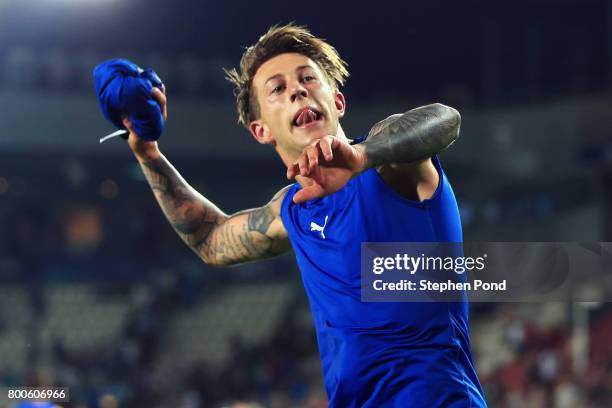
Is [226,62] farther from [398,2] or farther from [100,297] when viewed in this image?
[100,297]

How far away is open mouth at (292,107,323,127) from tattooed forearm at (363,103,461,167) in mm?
237

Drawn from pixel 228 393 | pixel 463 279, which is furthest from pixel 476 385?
pixel 228 393

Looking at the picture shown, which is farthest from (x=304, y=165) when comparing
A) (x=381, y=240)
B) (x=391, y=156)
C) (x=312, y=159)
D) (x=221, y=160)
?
(x=221, y=160)

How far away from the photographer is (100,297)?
10.5 meters

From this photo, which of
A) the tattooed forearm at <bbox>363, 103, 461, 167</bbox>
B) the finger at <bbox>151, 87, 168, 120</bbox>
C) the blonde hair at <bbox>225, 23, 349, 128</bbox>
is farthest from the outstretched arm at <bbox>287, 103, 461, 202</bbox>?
the finger at <bbox>151, 87, 168, 120</bbox>

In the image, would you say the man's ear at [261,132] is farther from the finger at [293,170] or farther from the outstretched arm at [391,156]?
the finger at [293,170]

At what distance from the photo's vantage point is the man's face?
6.71ft

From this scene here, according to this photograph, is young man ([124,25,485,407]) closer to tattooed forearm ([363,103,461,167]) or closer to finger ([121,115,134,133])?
tattooed forearm ([363,103,461,167])

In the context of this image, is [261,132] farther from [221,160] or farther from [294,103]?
[221,160]

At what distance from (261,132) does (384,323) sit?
2.19 ft

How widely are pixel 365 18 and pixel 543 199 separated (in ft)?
10.3

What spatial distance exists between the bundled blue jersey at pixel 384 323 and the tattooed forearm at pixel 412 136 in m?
0.11

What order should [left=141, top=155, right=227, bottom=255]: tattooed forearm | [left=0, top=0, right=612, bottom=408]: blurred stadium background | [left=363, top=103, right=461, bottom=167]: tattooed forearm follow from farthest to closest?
[left=0, top=0, right=612, bottom=408]: blurred stadium background
[left=141, top=155, right=227, bottom=255]: tattooed forearm
[left=363, top=103, right=461, bottom=167]: tattooed forearm

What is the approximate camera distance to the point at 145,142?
2539 mm
